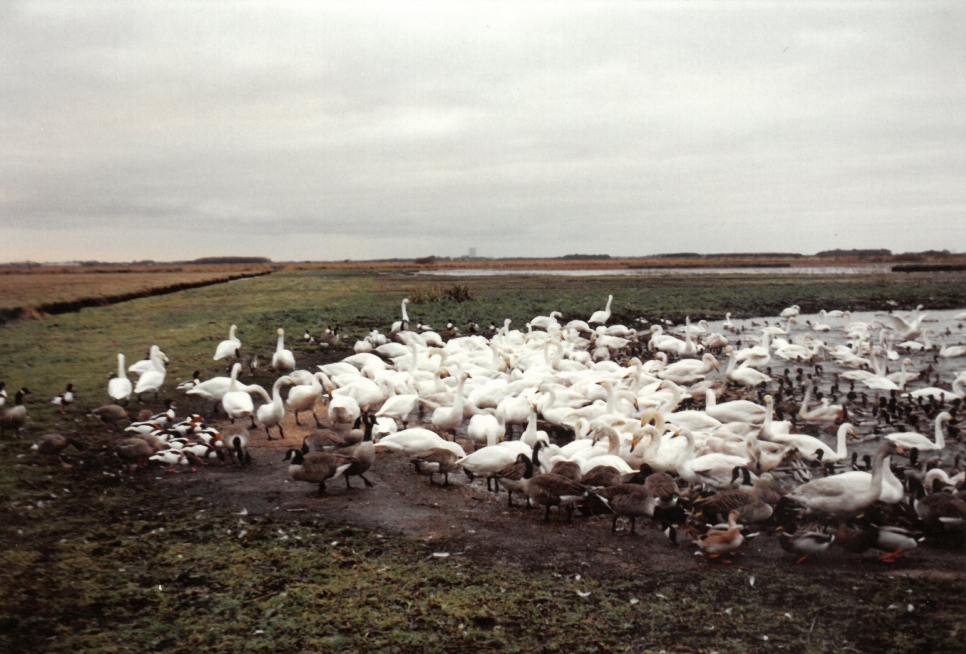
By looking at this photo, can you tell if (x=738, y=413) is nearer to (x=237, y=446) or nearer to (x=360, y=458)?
(x=360, y=458)

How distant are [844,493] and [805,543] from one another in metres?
1.41

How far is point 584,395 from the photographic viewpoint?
45.7 ft

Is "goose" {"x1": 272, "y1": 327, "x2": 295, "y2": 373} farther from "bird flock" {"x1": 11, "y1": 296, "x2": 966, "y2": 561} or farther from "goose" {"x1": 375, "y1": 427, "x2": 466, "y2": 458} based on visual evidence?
"goose" {"x1": 375, "y1": 427, "x2": 466, "y2": 458}

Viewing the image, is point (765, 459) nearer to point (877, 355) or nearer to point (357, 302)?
point (877, 355)

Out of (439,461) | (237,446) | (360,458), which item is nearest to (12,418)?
(237,446)

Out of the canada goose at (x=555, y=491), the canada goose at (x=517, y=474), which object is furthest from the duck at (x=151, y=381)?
the canada goose at (x=555, y=491)

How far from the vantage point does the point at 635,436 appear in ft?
32.9

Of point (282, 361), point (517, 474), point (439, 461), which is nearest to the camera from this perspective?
point (517, 474)

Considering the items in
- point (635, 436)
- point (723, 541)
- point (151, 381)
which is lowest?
point (723, 541)

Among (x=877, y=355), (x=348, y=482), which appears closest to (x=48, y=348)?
(x=348, y=482)

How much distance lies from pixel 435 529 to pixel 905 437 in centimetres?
765

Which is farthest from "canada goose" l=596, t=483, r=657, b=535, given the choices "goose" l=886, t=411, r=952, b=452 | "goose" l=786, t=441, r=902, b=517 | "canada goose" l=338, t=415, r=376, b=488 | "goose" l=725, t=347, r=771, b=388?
"goose" l=725, t=347, r=771, b=388

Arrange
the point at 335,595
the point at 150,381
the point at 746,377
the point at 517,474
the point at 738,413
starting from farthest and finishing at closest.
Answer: the point at 746,377 < the point at 150,381 < the point at 738,413 < the point at 517,474 < the point at 335,595

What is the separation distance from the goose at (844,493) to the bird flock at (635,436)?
16 mm
